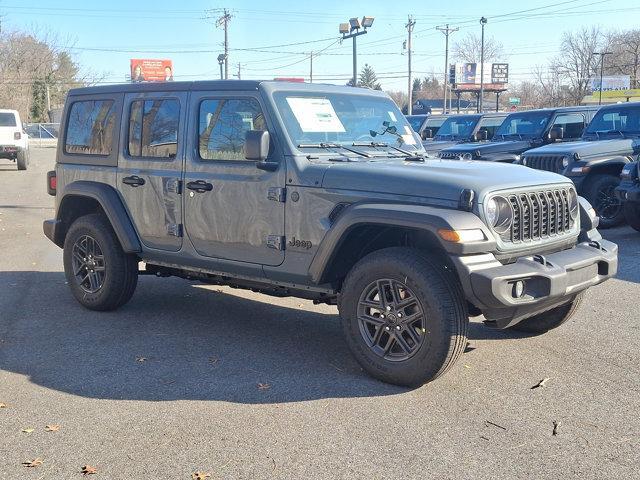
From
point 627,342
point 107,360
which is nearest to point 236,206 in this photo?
point 107,360

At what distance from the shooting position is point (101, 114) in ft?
21.6

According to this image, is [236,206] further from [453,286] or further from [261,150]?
[453,286]

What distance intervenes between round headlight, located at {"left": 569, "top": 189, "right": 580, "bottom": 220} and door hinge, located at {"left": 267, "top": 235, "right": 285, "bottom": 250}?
2.05 metres

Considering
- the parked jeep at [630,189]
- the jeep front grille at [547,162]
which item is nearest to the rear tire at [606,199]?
the jeep front grille at [547,162]

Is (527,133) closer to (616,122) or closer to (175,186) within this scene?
(616,122)

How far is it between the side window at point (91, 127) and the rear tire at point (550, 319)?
12.6ft

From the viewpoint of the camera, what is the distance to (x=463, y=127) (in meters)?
17.6

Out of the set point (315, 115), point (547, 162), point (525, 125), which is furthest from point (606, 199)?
point (315, 115)

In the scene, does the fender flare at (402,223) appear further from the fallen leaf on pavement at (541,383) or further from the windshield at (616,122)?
the windshield at (616,122)

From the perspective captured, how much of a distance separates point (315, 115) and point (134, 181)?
173 centimetres

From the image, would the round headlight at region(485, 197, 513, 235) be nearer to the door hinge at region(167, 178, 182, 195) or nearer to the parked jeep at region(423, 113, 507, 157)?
the door hinge at region(167, 178, 182, 195)

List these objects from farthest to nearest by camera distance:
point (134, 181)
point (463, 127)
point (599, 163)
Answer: point (463, 127), point (599, 163), point (134, 181)

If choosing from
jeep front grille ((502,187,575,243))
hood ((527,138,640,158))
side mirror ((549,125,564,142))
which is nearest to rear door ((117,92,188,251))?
jeep front grille ((502,187,575,243))

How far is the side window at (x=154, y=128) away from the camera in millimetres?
5938
